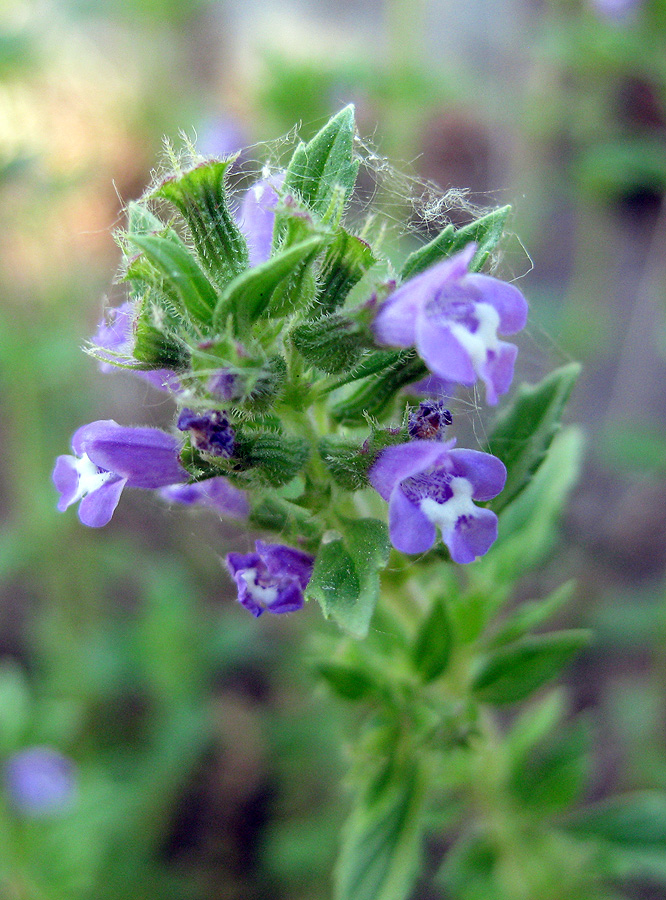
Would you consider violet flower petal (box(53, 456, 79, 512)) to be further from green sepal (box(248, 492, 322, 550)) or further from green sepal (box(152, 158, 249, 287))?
green sepal (box(152, 158, 249, 287))

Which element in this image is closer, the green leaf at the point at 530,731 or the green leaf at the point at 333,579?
the green leaf at the point at 333,579

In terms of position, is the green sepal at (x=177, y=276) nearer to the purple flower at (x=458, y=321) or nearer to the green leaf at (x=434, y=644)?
the purple flower at (x=458, y=321)

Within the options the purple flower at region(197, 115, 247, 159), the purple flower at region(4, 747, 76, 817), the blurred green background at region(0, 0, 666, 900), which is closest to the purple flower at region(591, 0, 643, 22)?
the blurred green background at region(0, 0, 666, 900)

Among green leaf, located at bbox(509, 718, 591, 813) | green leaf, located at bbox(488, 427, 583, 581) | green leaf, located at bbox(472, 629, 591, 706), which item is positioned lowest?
green leaf, located at bbox(509, 718, 591, 813)

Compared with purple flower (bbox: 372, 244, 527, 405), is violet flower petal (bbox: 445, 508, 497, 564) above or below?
below

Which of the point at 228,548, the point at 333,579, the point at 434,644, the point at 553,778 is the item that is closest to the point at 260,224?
the point at 333,579

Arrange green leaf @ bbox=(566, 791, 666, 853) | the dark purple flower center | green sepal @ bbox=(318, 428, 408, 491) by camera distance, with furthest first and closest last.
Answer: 1. green leaf @ bbox=(566, 791, 666, 853)
2. green sepal @ bbox=(318, 428, 408, 491)
3. the dark purple flower center

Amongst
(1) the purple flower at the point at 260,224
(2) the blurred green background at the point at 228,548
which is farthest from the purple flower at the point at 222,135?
(1) the purple flower at the point at 260,224

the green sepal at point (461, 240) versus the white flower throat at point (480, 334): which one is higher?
the green sepal at point (461, 240)
